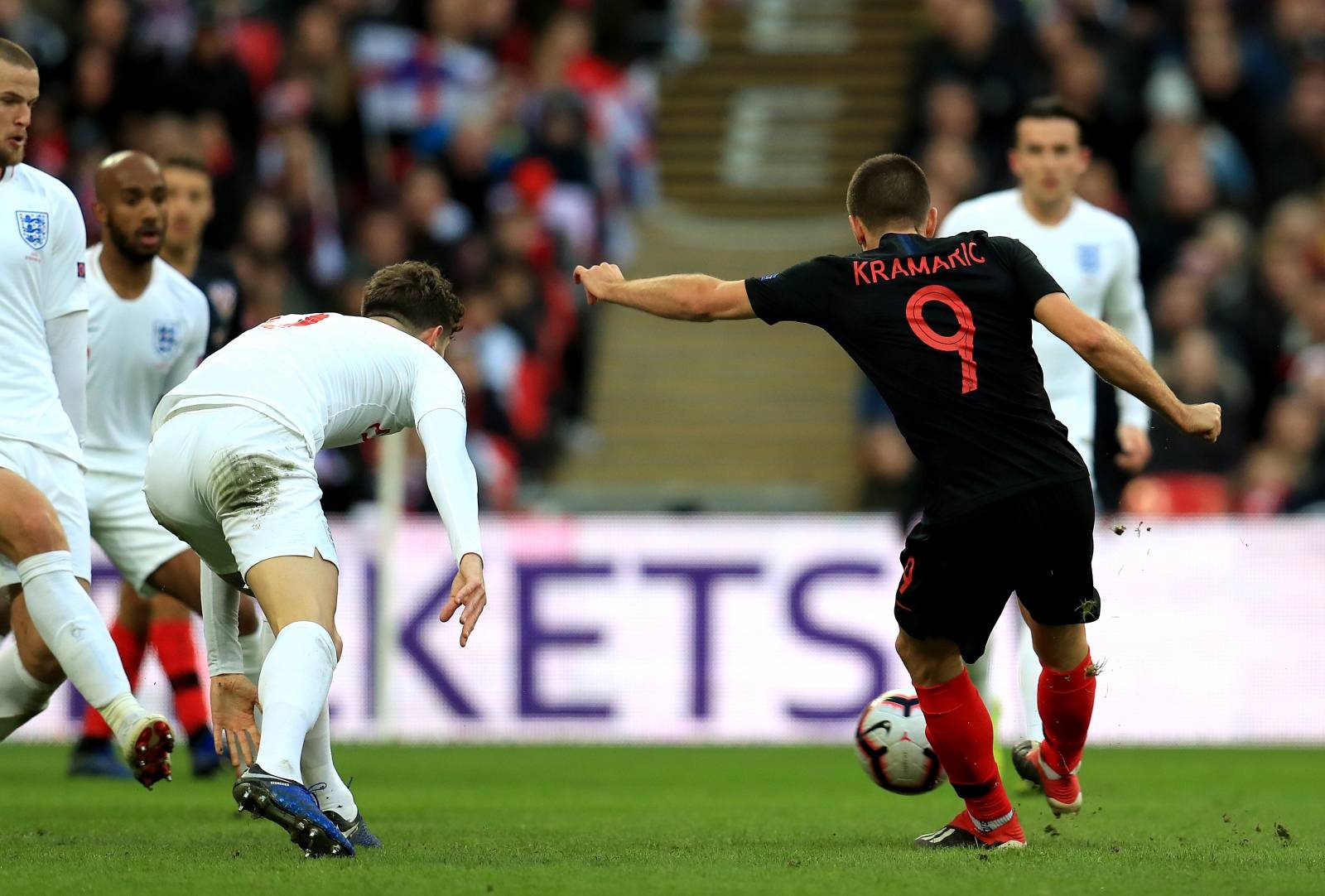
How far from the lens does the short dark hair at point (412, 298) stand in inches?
249

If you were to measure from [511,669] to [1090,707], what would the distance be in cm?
581

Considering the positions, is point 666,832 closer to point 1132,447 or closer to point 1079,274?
point 1132,447

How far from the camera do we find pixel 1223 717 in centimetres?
1191

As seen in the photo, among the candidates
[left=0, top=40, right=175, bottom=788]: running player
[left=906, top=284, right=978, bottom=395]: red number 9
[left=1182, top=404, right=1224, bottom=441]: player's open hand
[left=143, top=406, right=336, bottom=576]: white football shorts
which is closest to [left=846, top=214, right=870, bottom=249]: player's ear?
[left=906, top=284, right=978, bottom=395]: red number 9

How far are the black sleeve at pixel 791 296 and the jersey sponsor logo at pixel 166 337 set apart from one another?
3.43 metres

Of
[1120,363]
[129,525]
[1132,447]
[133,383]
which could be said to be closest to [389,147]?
[133,383]

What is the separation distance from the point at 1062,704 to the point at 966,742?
582mm

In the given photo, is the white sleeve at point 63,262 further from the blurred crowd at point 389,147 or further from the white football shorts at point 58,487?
the blurred crowd at point 389,147

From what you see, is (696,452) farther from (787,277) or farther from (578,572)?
(787,277)

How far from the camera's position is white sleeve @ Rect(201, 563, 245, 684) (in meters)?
6.32

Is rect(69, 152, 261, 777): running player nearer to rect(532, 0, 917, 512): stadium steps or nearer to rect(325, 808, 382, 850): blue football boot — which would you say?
rect(325, 808, 382, 850): blue football boot

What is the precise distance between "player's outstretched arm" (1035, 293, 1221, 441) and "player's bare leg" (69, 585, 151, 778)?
5075 mm

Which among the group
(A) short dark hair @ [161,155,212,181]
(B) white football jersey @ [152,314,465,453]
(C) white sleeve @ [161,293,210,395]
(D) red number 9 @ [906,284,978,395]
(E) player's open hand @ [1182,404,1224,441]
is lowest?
(C) white sleeve @ [161,293,210,395]

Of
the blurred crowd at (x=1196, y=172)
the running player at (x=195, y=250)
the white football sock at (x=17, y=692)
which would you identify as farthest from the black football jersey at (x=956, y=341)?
the blurred crowd at (x=1196, y=172)
